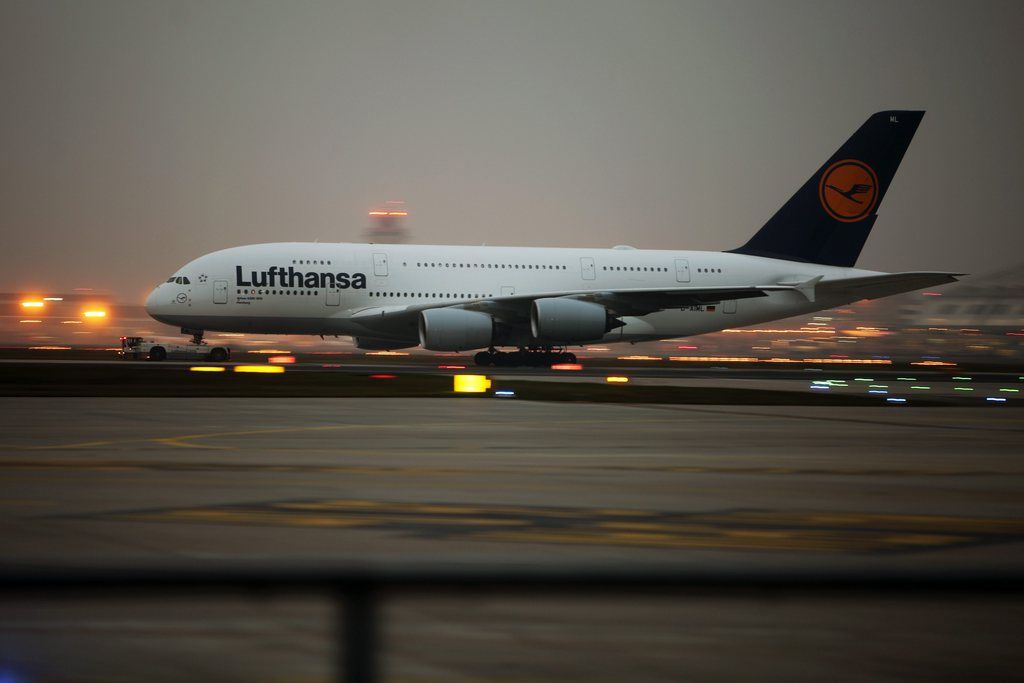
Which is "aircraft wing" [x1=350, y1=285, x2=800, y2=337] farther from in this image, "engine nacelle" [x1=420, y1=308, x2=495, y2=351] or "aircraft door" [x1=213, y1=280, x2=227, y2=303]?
"aircraft door" [x1=213, y1=280, x2=227, y2=303]

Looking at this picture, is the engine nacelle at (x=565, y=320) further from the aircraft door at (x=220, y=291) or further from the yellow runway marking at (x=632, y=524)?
the yellow runway marking at (x=632, y=524)

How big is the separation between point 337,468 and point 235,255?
29.7 metres

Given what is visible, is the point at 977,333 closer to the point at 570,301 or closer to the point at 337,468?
the point at 570,301

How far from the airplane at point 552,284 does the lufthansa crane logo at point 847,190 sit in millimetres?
50

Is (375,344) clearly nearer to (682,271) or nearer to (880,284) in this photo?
(682,271)

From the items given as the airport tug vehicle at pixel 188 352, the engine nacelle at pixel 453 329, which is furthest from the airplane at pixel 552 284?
the airport tug vehicle at pixel 188 352

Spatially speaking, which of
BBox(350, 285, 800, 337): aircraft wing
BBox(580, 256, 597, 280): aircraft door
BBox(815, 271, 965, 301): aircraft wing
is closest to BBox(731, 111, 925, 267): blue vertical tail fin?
BBox(815, 271, 965, 301): aircraft wing

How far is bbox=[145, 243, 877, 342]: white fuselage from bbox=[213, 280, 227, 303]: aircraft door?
48 millimetres

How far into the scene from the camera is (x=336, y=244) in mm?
43062

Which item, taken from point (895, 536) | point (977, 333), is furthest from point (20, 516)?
point (977, 333)

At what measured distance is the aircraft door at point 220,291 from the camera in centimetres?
4103

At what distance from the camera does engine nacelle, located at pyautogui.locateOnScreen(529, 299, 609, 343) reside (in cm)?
4028

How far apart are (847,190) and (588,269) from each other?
11866 millimetres

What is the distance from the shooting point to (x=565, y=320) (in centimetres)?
4034
